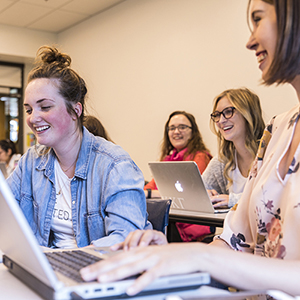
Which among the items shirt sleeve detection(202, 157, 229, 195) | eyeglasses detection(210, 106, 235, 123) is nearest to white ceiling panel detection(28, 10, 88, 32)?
eyeglasses detection(210, 106, 235, 123)

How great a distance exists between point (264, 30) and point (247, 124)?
6.31 ft

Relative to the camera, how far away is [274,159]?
1020mm

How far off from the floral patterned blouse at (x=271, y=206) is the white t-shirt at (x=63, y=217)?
0.62 metres

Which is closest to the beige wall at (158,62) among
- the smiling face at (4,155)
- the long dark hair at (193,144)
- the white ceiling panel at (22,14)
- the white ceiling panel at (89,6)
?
the white ceiling panel at (89,6)

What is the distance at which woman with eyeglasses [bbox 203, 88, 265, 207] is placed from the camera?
268cm

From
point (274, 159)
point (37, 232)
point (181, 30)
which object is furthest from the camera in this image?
point (181, 30)

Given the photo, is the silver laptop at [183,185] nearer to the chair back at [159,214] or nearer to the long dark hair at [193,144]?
the chair back at [159,214]

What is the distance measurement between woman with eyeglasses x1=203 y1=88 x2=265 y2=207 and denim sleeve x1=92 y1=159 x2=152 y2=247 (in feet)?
4.18

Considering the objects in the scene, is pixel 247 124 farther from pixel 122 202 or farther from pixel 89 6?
pixel 89 6

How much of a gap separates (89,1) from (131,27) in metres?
0.67

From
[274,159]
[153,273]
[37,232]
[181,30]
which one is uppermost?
[181,30]

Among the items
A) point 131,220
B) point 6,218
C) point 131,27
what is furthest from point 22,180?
point 131,27

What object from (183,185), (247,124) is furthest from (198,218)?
(247,124)

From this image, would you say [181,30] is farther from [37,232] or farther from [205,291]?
[205,291]
